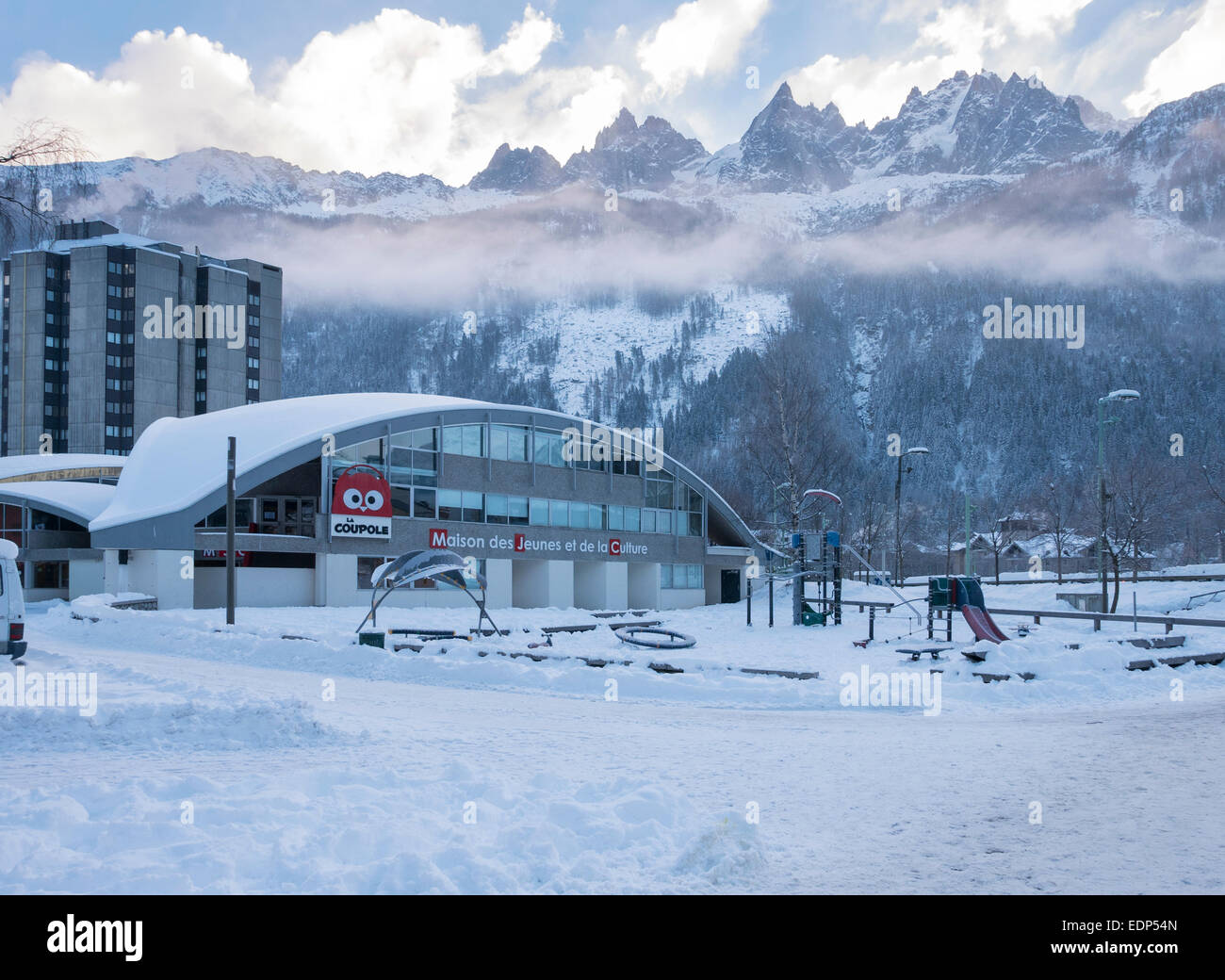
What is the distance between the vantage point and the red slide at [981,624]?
923 inches

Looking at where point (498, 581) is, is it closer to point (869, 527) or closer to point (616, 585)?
point (616, 585)

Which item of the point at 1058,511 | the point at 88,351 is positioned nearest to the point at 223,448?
the point at 1058,511

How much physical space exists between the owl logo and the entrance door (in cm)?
2652

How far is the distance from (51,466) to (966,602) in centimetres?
5769

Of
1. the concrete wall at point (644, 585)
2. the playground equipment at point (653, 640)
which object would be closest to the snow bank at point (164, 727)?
the playground equipment at point (653, 640)

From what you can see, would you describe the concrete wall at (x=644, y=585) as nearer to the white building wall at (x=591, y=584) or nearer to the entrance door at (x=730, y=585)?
the white building wall at (x=591, y=584)

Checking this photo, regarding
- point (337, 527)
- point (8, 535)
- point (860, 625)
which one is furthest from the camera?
point (8, 535)

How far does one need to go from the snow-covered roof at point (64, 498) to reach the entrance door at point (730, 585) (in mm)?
36914

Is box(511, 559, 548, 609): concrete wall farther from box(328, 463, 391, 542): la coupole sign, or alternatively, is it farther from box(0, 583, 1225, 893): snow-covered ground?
box(0, 583, 1225, 893): snow-covered ground

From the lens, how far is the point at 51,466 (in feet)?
196

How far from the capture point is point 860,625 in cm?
3553
